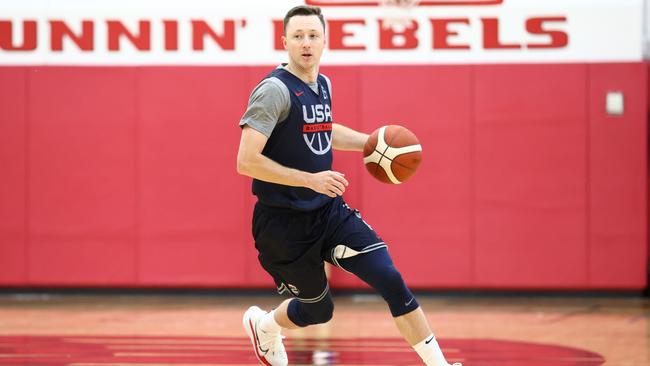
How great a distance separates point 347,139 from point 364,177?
4.02m

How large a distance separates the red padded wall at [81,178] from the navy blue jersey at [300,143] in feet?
15.0

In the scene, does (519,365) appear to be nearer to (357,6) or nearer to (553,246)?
(553,246)

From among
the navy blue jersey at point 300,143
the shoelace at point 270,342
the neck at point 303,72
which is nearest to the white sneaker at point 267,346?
the shoelace at point 270,342

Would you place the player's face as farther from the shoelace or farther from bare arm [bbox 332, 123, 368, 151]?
the shoelace

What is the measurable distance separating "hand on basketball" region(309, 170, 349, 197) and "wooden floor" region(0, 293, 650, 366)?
168cm

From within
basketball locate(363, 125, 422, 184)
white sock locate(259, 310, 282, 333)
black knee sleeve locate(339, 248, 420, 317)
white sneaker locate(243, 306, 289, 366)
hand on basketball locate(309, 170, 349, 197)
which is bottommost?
white sneaker locate(243, 306, 289, 366)

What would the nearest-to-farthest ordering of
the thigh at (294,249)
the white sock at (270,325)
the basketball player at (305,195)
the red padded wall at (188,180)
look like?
1. the basketball player at (305,195)
2. the thigh at (294,249)
3. the white sock at (270,325)
4. the red padded wall at (188,180)

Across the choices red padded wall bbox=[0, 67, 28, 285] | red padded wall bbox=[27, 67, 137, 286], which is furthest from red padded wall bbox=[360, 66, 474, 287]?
red padded wall bbox=[0, 67, 28, 285]

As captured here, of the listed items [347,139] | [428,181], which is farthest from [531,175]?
[347,139]

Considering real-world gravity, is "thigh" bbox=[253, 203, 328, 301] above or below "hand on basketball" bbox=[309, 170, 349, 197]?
below

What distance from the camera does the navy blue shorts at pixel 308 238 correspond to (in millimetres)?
4492

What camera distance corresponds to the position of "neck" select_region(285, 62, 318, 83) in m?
4.50

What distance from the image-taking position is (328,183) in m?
4.14

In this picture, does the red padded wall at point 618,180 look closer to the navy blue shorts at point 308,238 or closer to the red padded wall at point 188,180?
the red padded wall at point 188,180
